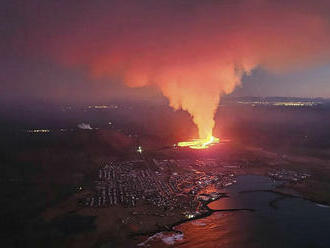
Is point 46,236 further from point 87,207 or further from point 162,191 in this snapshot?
point 162,191

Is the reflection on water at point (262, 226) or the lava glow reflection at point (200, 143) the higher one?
the lava glow reflection at point (200, 143)

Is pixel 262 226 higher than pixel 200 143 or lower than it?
lower

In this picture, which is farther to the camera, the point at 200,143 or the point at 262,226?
the point at 200,143

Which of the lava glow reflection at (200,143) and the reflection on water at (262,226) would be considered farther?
the lava glow reflection at (200,143)

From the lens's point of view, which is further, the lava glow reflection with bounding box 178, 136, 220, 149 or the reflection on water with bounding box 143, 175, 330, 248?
the lava glow reflection with bounding box 178, 136, 220, 149

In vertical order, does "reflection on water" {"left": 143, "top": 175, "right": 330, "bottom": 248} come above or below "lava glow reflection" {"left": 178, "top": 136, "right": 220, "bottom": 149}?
below

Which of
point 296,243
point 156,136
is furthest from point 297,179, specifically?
point 156,136
